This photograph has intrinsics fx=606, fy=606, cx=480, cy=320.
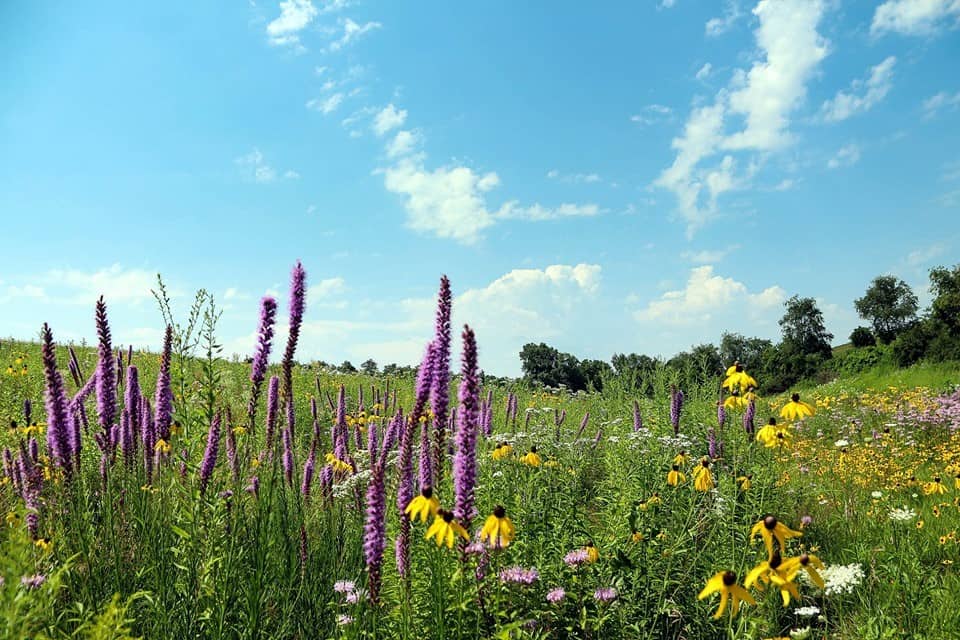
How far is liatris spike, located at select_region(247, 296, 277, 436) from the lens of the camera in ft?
11.5

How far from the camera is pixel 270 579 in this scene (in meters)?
3.62

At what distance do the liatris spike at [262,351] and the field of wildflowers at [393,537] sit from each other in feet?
0.05

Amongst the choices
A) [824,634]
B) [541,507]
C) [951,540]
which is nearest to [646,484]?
[541,507]

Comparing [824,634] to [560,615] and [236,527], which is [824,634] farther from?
[236,527]

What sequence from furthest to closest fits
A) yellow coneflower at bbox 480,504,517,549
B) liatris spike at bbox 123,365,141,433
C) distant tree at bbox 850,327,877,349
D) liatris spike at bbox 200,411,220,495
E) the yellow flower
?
distant tree at bbox 850,327,877,349, liatris spike at bbox 123,365,141,433, liatris spike at bbox 200,411,220,495, yellow coneflower at bbox 480,504,517,549, the yellow flower

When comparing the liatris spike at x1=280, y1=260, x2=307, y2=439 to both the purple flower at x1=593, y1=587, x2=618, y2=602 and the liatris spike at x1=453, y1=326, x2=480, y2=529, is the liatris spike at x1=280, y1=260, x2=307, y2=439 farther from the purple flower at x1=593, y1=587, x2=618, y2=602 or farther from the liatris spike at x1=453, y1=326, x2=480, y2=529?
the purple flower at x1=593, y1=587, x2=618, y2=602

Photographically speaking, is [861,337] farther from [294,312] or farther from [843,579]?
[294,312]

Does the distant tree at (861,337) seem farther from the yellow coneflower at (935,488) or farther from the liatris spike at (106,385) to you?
the liatris spike at (106,385)

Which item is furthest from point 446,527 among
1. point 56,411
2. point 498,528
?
point 56,411

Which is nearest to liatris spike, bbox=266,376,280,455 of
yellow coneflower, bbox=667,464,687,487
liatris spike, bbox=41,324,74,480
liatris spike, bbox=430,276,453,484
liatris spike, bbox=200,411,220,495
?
liatris spike, bbox=200,411,220,495

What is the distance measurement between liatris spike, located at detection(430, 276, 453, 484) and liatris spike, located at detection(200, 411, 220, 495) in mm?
1396

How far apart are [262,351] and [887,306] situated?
77.8m

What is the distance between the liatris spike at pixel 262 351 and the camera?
3.52 metres

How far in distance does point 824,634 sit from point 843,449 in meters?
7.34
